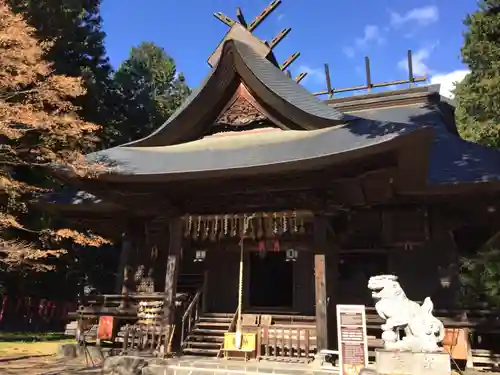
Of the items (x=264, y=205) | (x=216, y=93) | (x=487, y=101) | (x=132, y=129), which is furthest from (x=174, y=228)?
(x=132, y=129)

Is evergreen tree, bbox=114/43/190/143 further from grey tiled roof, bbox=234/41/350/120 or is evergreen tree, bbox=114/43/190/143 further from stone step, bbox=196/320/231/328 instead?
stone step, bbox=196/320/231/328

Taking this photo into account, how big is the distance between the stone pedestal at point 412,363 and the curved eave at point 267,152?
146 inches

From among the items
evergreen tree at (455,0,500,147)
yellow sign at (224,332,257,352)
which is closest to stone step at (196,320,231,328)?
yellow sign at (224,332,257,352)

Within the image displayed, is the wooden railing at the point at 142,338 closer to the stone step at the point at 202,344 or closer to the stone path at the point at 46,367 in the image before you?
the stone step at the point at 202,344

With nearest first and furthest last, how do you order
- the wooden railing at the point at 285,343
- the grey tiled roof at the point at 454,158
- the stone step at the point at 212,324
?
the wooden railing at the point at 285,343 → the grey tiled roof at the point at 454,158 → the stone step at the point at 212,324

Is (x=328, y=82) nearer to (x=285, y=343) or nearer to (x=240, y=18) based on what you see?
(x=240, y=18)

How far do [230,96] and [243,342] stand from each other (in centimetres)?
663

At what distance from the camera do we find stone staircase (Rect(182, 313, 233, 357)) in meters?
11.4

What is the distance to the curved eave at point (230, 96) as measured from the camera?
468 inches

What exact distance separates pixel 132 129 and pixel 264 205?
79.4 feet

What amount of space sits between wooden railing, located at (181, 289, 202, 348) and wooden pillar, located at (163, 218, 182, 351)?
35.1 inches

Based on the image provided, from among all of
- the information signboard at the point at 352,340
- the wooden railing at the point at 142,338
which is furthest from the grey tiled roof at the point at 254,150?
the wooden railing at the point at 142,338

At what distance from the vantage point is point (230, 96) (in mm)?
12891

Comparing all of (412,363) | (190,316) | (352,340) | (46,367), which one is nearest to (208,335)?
(190,316)
